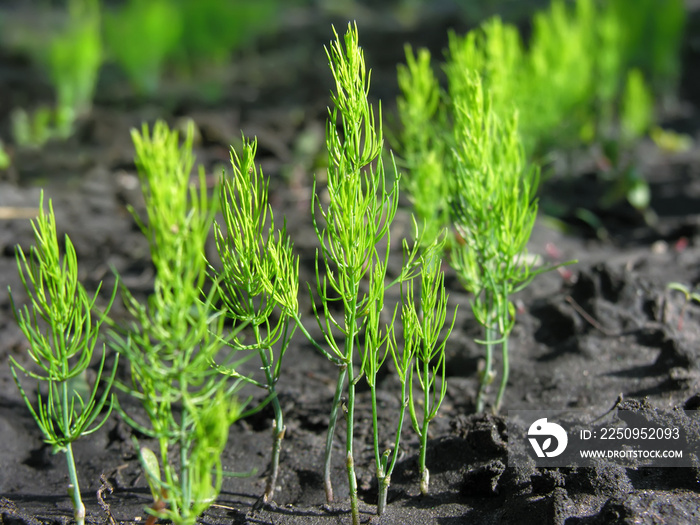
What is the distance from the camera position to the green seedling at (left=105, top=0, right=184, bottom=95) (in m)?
4.95

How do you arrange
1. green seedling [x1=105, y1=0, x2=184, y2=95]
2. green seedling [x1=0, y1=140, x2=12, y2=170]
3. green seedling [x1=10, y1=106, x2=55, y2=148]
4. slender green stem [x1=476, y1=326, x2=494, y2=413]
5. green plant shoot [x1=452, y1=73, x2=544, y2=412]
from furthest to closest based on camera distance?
green seedling [x1=105, y1=0, x2=184, y2=95] < green seedling [x1=10, y1=106, x2=55, y2=148] < green seedling [x1=0, y1=140, x2=12, y2=170] < slender green stem [x1=476, y1=326, x2=494, y2=413] < green plant shoot [x1=452, y1=73, x2=544, y2=412]

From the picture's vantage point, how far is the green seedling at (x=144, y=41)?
495cm

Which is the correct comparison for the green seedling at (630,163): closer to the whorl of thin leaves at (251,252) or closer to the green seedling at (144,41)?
the whorl of thin leaves at (251,252)

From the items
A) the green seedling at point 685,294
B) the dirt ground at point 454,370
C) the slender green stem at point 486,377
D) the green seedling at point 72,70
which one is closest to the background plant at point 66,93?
the green seedling at point 72,70

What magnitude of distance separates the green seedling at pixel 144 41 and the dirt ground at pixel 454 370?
73 cm

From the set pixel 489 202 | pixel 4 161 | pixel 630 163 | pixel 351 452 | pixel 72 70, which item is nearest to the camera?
pixel 351 452

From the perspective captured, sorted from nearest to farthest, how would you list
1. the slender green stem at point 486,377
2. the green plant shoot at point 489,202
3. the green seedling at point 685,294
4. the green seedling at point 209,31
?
the green plant shoot at point 489,202, the slender green stem at point 486,377, the green seedling at point 685,294, the green seedling at point 209,31

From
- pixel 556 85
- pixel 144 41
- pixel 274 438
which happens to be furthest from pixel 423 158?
pixel 144 41

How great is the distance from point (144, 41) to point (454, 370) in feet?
12.1

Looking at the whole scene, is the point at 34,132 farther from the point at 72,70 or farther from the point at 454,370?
the point at 454,370

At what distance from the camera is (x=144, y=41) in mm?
4969

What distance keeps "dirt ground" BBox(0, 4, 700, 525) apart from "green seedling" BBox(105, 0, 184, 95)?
73 cm

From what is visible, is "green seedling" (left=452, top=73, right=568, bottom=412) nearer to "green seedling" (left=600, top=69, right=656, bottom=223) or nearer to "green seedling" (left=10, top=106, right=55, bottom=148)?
"green seedling" (left=600, top=69, right=656, bottom=223)

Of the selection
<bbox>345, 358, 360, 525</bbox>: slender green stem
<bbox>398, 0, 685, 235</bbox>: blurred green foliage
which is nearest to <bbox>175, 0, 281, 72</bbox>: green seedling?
<bbox>398, 0, 685, 235</bbox>: blurred green foliage
